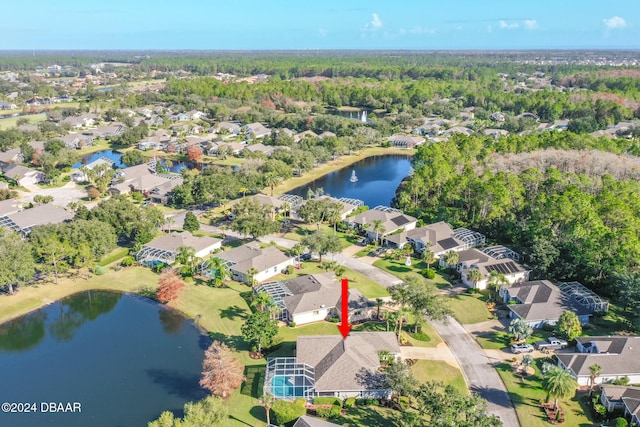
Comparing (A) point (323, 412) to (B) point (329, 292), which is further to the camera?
(B) point (329, 292)

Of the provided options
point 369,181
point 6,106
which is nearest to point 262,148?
point 369,181

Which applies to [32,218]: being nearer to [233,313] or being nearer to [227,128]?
[233,313]

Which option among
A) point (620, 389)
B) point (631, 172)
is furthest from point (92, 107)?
point (620, 389)

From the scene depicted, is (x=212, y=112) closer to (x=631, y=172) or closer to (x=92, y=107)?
(x=92, y=107)

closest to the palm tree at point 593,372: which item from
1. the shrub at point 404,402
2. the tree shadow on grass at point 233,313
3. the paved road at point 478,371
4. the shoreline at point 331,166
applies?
the paved road at point 478,371

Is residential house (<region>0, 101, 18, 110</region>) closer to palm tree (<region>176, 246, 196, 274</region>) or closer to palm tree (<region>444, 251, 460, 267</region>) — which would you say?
palm tree (<region>176, 246, 196, 274</region>)

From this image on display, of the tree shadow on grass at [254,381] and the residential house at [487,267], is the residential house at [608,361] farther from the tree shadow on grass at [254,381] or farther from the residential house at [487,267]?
the tree shadow on grass at [254,381]
